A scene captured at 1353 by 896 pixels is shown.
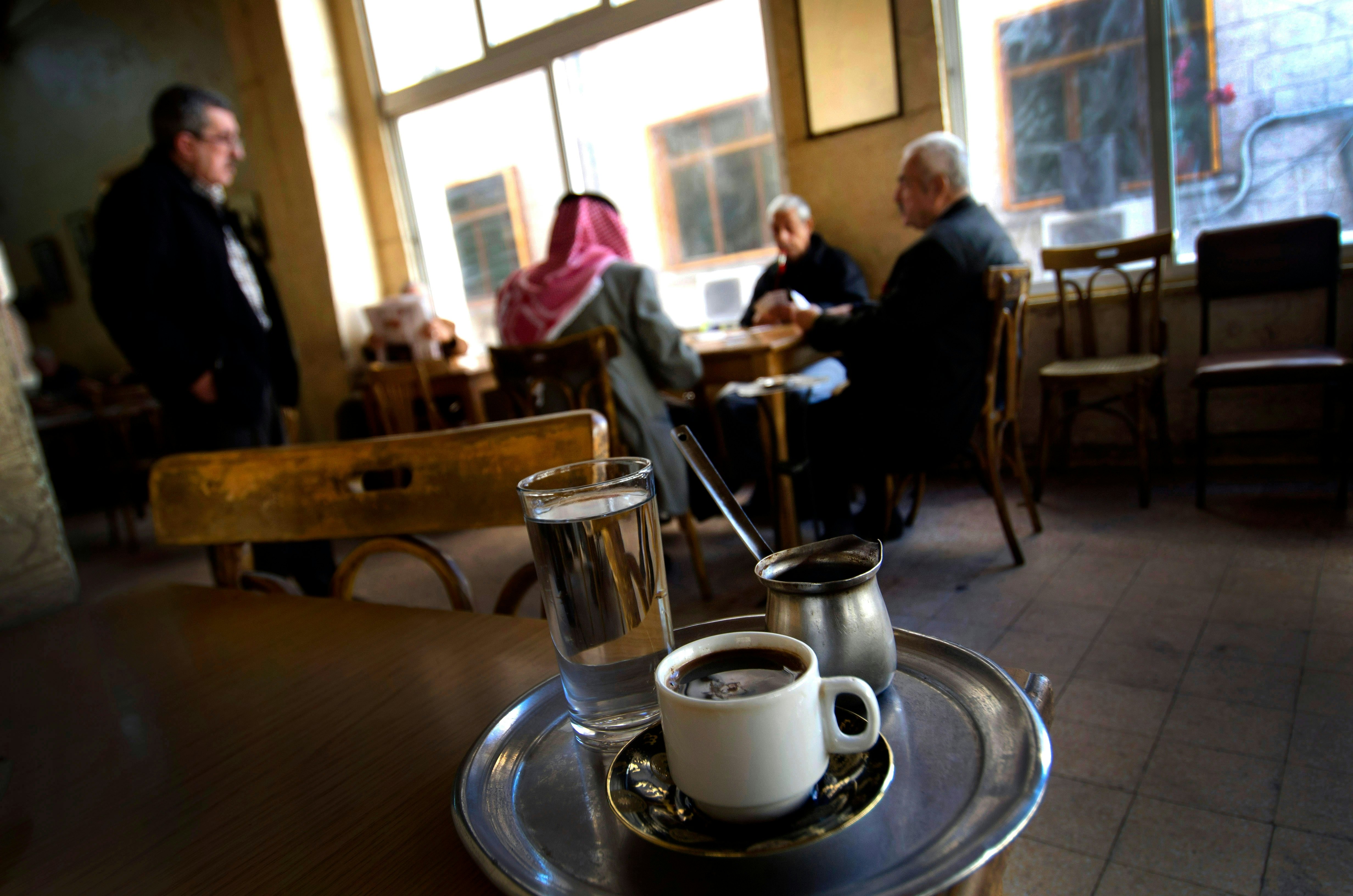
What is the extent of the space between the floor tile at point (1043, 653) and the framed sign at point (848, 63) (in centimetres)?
246

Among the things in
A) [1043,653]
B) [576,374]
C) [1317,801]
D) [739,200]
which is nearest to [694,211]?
[739,200]

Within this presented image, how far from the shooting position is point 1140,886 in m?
1.15

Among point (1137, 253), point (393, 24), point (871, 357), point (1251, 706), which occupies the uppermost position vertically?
point (393, 24)

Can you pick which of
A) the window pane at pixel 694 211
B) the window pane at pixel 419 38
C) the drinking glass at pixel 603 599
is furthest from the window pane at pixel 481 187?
the drinking glass at pixel 603 599

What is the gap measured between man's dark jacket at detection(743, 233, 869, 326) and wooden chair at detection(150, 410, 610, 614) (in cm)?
278

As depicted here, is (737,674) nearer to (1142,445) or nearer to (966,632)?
(966,632)

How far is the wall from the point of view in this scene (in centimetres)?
562

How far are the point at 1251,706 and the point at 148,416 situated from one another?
637 cm

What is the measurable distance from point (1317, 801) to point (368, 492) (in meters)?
1.56

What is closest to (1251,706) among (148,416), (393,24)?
(393,24)

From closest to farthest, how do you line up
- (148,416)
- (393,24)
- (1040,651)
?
(1040,651)
(393,24)
(148,416)

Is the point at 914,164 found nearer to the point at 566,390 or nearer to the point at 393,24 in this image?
the point at 566,390

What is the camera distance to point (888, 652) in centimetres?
46

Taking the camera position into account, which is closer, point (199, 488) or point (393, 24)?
point (199, 488)
